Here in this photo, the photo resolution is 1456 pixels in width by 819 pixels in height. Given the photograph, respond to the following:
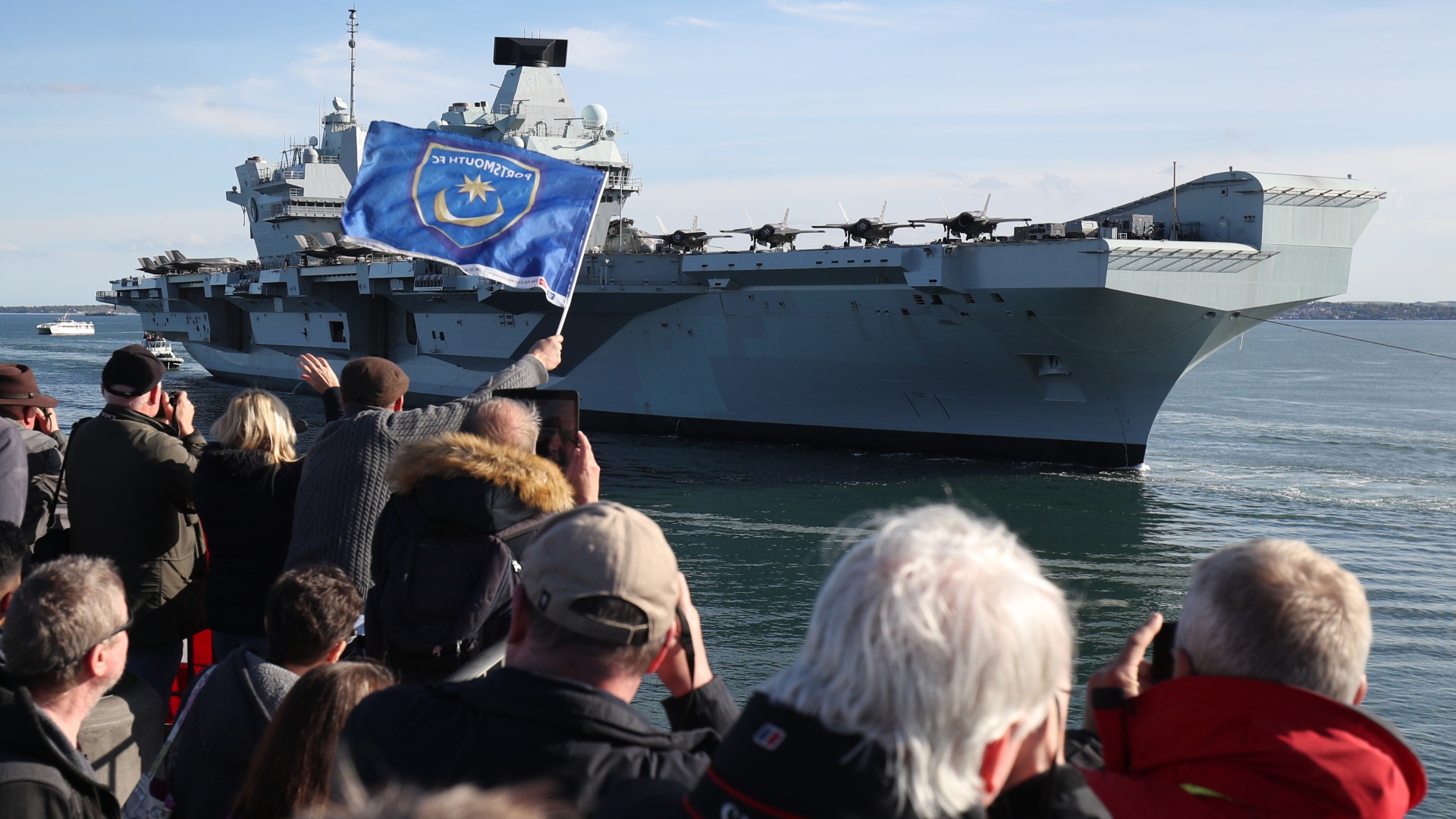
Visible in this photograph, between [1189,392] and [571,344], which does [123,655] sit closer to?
[571,344]

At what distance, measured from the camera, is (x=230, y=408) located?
3.73 meters

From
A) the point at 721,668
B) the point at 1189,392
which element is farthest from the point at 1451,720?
the point at 1189,392

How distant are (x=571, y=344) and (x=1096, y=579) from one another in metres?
14.7

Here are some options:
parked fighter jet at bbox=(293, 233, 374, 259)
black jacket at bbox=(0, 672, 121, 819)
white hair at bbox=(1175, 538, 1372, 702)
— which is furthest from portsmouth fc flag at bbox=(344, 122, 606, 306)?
parked fighter jet at bbox=(293, 233, 374, 259)

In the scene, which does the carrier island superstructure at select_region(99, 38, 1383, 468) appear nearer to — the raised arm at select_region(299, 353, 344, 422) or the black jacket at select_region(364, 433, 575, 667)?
the raised arm at select_region(299, 353, 344, 422)

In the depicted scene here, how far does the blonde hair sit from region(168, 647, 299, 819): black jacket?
126cm

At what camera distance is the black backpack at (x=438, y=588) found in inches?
114

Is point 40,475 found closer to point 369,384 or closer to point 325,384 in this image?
point 325,384

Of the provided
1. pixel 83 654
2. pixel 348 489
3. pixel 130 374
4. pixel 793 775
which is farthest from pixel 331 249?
pixel 793 775

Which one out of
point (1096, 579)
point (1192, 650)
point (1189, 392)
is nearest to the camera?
point (1192, 650)

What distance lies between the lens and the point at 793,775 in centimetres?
124

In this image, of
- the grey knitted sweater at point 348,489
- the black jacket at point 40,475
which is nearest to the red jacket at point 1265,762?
the grey knitted sweater at point 348,489

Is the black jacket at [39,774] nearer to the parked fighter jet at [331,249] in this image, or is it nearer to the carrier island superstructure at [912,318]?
the carrier island superstructure at [912,318]

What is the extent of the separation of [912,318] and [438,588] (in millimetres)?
16824
